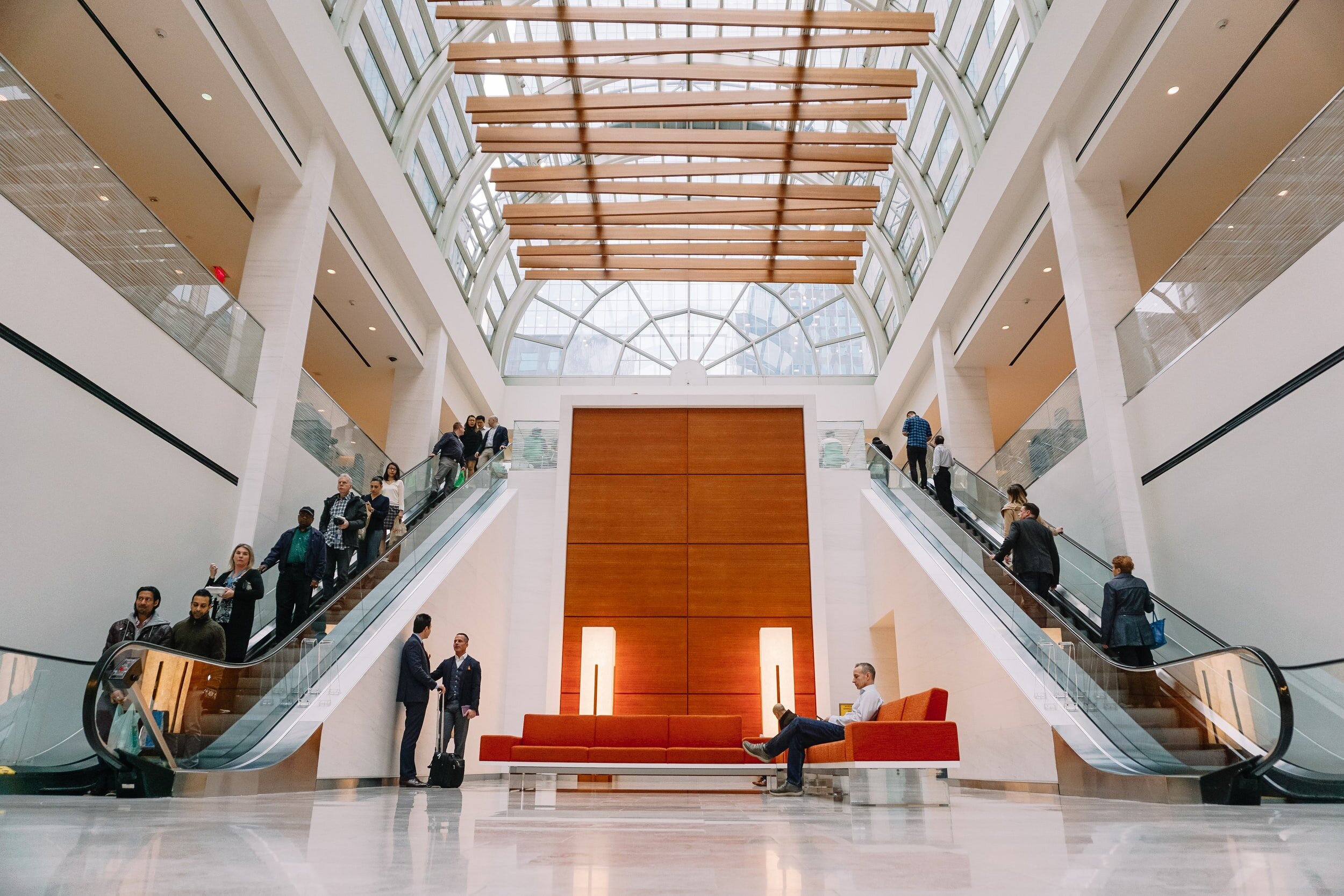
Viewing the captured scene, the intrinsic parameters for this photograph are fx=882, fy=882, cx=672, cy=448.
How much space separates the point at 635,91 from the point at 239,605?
50.1ft

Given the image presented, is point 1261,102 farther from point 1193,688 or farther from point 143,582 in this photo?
point 143,582

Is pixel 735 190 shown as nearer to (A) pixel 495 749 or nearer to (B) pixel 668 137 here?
(B) pixel 668 137

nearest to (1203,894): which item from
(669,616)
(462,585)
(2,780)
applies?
(2,780)

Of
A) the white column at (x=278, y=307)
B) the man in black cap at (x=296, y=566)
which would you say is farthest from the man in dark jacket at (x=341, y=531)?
the white column at (x=278, y=307)

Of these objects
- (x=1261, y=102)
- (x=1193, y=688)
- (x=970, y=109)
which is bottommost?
(x=1193, y=688)

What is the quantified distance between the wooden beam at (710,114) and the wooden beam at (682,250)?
252 cm

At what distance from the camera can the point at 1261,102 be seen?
10555 mm

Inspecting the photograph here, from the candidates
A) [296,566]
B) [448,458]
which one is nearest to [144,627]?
[296,566]

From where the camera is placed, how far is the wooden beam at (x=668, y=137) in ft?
41.5

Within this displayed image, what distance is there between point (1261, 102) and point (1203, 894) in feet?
38.5

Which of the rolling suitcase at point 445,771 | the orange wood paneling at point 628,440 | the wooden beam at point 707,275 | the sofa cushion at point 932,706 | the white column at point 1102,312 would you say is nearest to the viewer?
the sofa cushion at point 932,706

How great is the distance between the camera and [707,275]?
14.9m

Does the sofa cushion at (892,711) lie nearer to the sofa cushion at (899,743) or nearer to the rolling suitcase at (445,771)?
the sofa cushion at (899,743)

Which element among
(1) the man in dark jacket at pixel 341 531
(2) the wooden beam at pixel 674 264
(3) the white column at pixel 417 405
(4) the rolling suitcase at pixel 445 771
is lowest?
(4) the rolling suitcase at pixel 445 771
